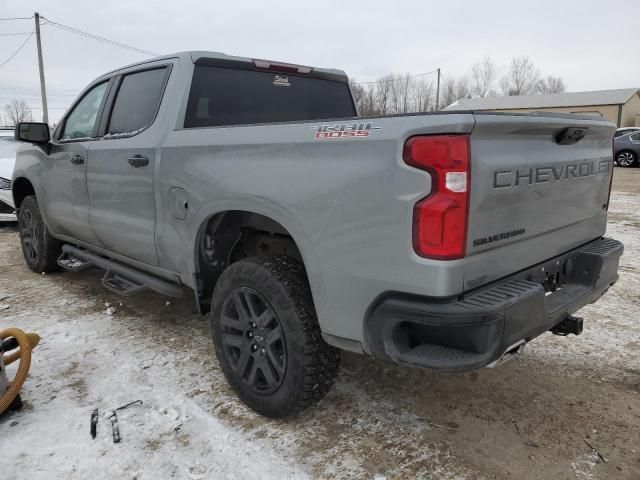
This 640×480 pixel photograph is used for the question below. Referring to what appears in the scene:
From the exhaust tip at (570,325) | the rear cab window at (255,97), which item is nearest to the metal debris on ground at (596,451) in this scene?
the exhaust tip at (570,325)

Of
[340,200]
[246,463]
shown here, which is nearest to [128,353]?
[246,463]

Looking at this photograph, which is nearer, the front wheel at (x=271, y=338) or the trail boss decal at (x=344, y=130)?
the trail boss decal at (x=344, y=130)

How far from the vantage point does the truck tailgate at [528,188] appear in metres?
1.99

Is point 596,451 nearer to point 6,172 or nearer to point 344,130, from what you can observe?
point 344,130

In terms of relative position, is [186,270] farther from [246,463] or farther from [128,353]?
[246,463]

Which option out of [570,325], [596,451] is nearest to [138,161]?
[570,325]

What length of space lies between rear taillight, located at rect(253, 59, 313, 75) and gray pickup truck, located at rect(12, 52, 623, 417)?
0.04 ft

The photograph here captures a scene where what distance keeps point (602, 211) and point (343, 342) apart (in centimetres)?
194

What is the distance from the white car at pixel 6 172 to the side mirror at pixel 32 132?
3632 millimetres

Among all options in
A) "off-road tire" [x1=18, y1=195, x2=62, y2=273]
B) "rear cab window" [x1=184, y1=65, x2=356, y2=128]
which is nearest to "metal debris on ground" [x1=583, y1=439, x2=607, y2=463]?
"rear cab window" [x1=184, y1=65, x2=356, y2=128]

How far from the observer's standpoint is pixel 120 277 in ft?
13.1

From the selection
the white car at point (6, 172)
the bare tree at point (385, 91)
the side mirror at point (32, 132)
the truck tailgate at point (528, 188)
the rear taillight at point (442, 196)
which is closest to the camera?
the rear taillight at point (442, 196)

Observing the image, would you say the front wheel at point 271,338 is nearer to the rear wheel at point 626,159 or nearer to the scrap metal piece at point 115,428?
the scrap metal piece at point 115,428

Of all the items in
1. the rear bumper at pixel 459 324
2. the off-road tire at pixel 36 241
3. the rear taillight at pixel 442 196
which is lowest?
the off-road tire at pixel 36 241
